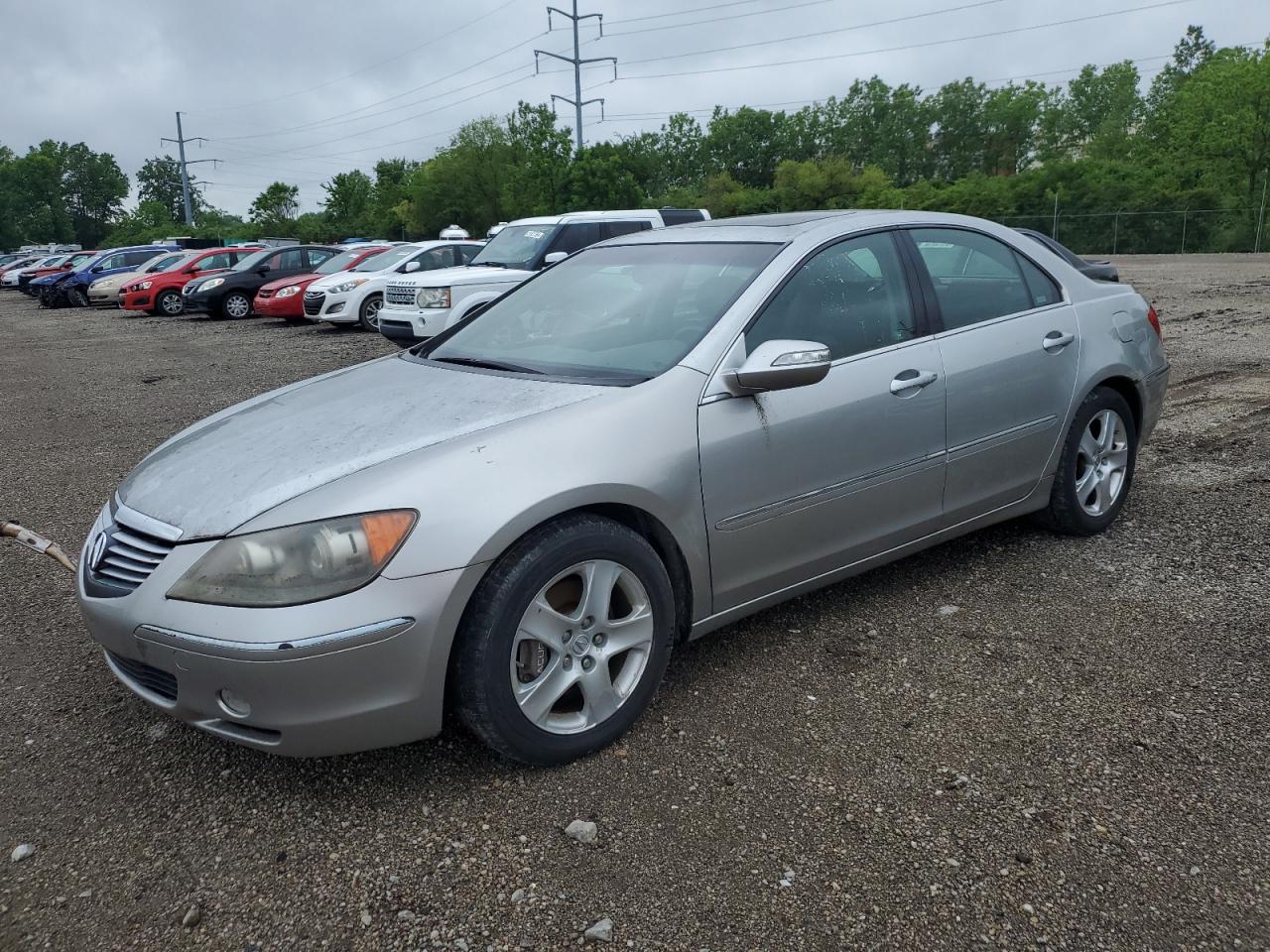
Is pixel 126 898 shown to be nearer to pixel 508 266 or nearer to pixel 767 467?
pixel 767 467

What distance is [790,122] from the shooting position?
85.8 meters

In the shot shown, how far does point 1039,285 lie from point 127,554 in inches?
A: 148

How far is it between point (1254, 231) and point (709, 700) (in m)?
44.5

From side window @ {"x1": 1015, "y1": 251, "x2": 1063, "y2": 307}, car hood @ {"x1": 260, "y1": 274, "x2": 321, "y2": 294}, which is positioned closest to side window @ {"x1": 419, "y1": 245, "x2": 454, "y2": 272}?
car hood @ {"x1": 260, "y1": 274, "x2": 321, "y2": 294}

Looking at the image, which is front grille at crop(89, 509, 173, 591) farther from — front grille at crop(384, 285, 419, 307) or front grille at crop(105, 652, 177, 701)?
front grille at crop(384, 285, 419, 307)

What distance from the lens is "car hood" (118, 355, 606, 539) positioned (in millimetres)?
2795

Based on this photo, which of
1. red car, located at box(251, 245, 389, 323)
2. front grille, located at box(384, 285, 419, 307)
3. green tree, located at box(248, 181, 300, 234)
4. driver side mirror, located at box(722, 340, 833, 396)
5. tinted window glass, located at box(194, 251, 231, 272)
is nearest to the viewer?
driver side mirror, located at box(722, 340, 833, 396)

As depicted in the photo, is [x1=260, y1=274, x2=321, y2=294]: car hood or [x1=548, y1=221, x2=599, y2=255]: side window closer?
A: [x1=548, y1=221, x2=599, y2=255]: side window

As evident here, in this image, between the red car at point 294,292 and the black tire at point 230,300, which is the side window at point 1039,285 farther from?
the black tire at point 230,300

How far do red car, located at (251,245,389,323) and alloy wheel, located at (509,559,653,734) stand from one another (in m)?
17.3

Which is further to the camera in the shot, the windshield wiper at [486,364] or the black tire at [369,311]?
the black tire at [369,311]

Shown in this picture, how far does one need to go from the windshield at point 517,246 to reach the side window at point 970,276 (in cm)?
970

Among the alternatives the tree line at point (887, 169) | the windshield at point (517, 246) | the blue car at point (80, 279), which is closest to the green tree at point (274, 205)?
the tree line at point (887, 169)

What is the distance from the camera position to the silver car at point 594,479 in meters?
2.61
